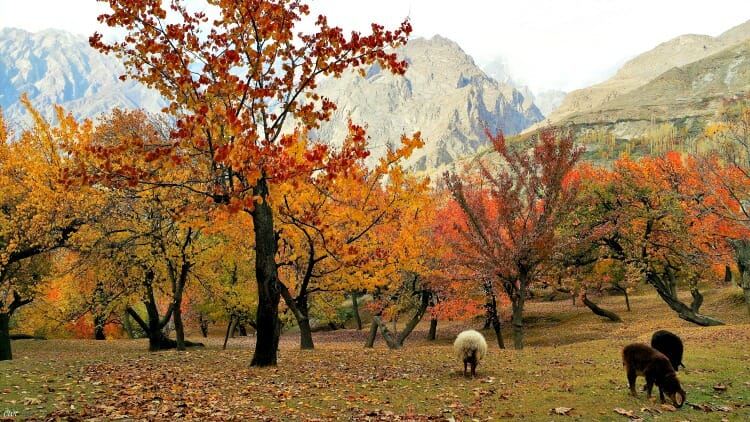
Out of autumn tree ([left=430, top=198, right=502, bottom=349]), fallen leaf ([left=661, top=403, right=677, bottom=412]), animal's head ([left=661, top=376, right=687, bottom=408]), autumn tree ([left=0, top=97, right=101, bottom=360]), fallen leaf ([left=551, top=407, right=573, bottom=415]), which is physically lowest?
fallen leaf ([left=661, top=403, right=677, bottom=412])

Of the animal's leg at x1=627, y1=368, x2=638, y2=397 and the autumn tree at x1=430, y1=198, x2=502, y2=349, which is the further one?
the autumn tree at x1=430, y1=198, x2=502, y2=349

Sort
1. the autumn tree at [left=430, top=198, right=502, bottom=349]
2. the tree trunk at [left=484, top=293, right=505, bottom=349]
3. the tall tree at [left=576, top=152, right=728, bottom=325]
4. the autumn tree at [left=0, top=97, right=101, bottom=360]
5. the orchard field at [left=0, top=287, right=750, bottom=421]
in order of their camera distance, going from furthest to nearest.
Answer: the tall tree at [left=576, top=152, right=728, bottom=325] → the tree trunk at [left=484, top=293, right=505, bottom=349] → the autumn tree at [left=430, top=198, right=502, bottom=349] → the autumn tree at [left=0, top=97, right=101, bottom=360] → the orchard field at [left=0, top=287, right=750, bottom=421]

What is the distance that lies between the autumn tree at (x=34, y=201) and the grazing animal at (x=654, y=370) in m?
22.5

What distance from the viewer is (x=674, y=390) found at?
9.98 meters

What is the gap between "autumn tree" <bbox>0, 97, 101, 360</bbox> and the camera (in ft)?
66.7

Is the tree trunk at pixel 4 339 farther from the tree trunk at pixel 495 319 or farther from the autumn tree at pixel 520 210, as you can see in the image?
the tree trunk at pixel 495 319

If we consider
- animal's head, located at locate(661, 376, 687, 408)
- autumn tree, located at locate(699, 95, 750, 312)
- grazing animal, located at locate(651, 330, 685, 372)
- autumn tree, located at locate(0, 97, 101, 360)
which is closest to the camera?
animal's head, located at locate(661, 376, 687, 408)

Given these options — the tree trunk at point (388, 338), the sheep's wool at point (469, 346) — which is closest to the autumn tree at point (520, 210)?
the sheep's wool at point (469, 346)

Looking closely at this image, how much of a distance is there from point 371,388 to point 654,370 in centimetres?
696

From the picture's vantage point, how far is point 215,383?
12258mm

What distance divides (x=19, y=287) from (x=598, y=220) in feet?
117

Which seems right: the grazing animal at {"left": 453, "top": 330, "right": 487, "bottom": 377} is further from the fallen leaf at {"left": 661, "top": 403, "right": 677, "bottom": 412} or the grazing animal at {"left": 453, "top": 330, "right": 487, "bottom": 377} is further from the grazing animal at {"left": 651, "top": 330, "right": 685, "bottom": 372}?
the fallen leaf at {"left": 661, "top": 403, "right": 677, "bottom": 412}

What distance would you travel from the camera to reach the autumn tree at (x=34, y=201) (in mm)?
20344

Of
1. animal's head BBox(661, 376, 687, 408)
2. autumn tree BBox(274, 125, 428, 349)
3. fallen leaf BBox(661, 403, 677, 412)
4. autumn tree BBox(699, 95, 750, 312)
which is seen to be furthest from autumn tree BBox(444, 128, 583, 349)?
fallen leaf BBox(661, 403, 677, 412)
